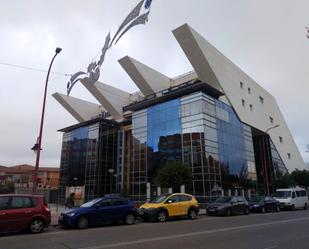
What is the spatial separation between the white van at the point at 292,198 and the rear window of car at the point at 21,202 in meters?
22.7

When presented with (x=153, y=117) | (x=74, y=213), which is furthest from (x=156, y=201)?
(x=153, y=117)

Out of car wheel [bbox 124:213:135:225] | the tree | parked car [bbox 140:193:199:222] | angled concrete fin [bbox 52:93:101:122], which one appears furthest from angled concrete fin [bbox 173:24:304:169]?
angled concrete fin [bbox 52:93:101:122]

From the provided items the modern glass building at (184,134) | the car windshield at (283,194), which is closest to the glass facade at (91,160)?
the modern glass building at (184,134)

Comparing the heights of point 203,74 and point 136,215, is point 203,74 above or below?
above

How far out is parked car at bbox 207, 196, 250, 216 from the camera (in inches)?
800

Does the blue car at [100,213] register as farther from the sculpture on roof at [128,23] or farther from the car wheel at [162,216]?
the sculpture on roof at [128,23]

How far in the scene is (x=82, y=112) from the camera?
52875mm

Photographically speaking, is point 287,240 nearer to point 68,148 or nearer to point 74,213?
point 74,213

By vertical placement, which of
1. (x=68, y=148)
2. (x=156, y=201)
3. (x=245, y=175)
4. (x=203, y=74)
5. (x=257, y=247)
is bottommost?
(x=257, y=247)

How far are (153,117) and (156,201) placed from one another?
21.8m

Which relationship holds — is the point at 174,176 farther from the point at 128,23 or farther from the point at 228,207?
the point at 128,23

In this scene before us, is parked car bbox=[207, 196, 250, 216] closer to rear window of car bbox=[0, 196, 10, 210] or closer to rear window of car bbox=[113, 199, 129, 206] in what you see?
rear window of car bbox=[113, 199, 129, 206]

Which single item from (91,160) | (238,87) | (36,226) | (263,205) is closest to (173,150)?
(263,205)

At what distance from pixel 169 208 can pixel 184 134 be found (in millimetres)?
17973
